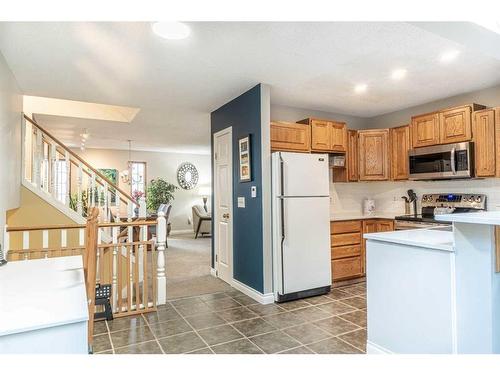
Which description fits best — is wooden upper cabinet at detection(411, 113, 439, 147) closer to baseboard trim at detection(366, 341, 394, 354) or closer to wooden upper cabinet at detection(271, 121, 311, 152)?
wooden upper cabinet at detection(271, 121, 311, 152)

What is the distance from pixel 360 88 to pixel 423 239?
89.7 inches

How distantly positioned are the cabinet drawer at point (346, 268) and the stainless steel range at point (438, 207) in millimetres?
681

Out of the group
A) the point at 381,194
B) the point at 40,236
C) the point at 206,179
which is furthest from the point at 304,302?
the point at 206,179

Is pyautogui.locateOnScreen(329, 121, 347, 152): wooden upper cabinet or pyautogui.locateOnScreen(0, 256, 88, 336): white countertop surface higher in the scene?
pyautogui.locateOnScreen(329, 121, 347, 152): wooden upper cabinet

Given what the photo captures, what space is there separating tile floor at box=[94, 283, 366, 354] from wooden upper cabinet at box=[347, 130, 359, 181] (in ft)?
5.69

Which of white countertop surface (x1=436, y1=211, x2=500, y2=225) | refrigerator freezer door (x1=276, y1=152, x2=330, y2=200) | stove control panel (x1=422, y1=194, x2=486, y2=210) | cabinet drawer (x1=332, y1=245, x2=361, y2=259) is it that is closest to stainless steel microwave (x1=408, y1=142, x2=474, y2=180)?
stove control panel (x1=422, y1=194, x2=486, y2=210)

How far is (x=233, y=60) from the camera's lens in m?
2.79

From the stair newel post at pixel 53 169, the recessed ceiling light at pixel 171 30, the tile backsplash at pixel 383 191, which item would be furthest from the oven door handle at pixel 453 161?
the stair newel post at pixel 53 169

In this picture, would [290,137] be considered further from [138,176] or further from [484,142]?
[138,176]

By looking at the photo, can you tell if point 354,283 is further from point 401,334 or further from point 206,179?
point 206,179

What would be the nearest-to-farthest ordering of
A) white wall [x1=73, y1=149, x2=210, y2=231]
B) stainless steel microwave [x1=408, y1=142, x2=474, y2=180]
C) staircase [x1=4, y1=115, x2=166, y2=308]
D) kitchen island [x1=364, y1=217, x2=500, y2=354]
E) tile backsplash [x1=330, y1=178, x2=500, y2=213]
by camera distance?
kitchen island [x1=364, y1=217, x2=500, y2=354], staircase [x1=4, y1=115, x2=166, y2=308], stainless steel microwave [x1=408, y1=142, x2=474, y2=180], tile backsplash [x1=330, y1=178, x2=500, y2=213], white wall [x1=73, y1=149, x2=210, y2=231]

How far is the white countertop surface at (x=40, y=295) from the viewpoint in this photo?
43.3 inches

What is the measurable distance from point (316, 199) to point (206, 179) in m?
6.94

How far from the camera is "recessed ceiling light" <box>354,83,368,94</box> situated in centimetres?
359
